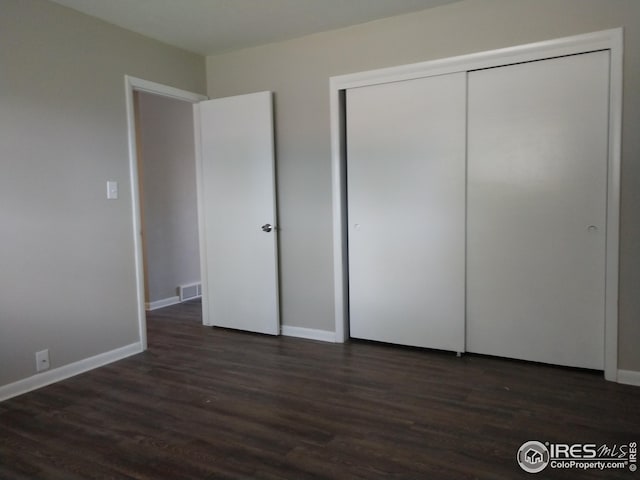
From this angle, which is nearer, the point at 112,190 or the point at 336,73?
the point at 112,190

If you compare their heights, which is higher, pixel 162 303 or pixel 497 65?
pixel 497 65

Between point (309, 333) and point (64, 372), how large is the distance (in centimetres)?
178

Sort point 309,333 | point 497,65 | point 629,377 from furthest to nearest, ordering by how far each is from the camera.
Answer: point 309,333, point 497,65, point 629,377

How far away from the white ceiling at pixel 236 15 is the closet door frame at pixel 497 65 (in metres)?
0.39

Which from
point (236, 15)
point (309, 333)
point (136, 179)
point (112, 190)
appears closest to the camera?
point (236, 15)

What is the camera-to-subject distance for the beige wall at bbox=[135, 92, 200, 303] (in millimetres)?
4949

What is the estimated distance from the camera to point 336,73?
3.47 m

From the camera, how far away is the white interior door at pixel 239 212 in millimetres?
3742

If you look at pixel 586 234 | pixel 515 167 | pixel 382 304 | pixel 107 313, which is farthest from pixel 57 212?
pixel 586 234

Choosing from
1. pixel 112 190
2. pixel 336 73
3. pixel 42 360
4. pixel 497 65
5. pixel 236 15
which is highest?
pixel 236 15

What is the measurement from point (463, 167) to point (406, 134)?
48cm

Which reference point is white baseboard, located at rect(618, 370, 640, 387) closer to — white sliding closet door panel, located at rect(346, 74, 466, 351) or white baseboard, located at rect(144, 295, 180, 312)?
white sliding closet door panel, located at rect(346, 74, 466, 351)

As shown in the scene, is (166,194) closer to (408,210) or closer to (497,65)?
(408,210)

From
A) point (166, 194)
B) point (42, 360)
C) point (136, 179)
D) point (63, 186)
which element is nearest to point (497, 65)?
point (136, 179)
